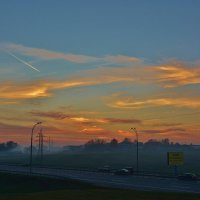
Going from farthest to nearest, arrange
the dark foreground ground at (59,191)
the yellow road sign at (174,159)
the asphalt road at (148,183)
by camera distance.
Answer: the yellow road sign at (174,159)
the asphalt road at (148,183)
the dark foreground ground at (59,191)

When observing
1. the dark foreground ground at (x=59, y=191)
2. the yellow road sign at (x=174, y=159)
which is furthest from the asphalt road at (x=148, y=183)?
the yellow road sign at (x=174, y=159)

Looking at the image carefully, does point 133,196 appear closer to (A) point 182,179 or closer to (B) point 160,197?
(B) point 160,197

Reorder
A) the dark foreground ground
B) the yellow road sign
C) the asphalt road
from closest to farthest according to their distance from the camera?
the dark foreground ground < the asphalt road < the yellow road sign

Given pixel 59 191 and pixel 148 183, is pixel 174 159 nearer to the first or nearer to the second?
pixel 148 183

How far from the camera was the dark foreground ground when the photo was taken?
168 feet

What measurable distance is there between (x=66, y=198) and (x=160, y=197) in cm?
1086

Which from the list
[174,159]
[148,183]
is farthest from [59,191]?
[174,159]

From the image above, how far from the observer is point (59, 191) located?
60.4 metres

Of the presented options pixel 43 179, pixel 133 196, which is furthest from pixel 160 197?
pixel 43 179

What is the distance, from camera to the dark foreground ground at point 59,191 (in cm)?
5106

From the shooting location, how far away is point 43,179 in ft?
290

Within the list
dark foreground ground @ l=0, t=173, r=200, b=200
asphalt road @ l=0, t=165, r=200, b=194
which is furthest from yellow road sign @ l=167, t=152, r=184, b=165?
dark foreground ground @ l=0, t=173, r=200, b=200

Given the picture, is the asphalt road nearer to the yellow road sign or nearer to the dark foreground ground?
the dark foreground ground

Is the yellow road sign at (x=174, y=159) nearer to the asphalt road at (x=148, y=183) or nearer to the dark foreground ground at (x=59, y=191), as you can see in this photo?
the asphalt road at (x=148, y=183)
